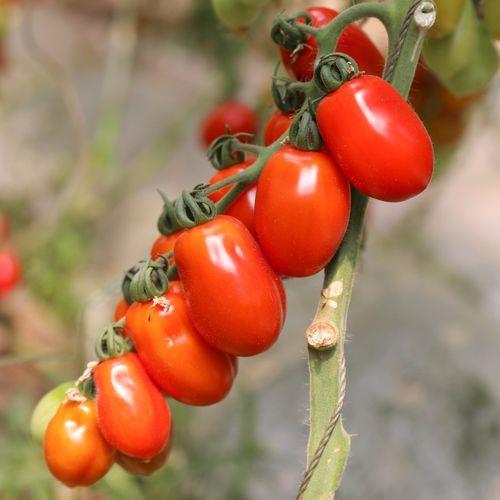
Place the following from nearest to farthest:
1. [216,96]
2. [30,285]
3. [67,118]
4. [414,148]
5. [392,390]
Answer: [414,148] < [392,390] < [216,96] < [30,285] < [67,118]

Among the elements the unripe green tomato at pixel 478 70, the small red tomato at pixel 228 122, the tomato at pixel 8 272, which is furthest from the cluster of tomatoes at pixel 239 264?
the tomato at pixel 8 272

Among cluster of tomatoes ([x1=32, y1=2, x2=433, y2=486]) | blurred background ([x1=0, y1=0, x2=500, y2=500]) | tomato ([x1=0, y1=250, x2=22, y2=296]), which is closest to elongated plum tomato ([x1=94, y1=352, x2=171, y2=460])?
cluster of tomatoes ([x1=32, y1=2, x2=433, y2=486])

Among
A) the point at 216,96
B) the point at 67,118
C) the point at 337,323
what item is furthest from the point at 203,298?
the point at 67,118

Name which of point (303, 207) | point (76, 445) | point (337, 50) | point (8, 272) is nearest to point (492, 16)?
point (337, 50)

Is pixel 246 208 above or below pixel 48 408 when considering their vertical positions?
above

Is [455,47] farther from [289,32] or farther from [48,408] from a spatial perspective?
[48,408]

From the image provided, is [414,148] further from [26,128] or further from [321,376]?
[26,128]
